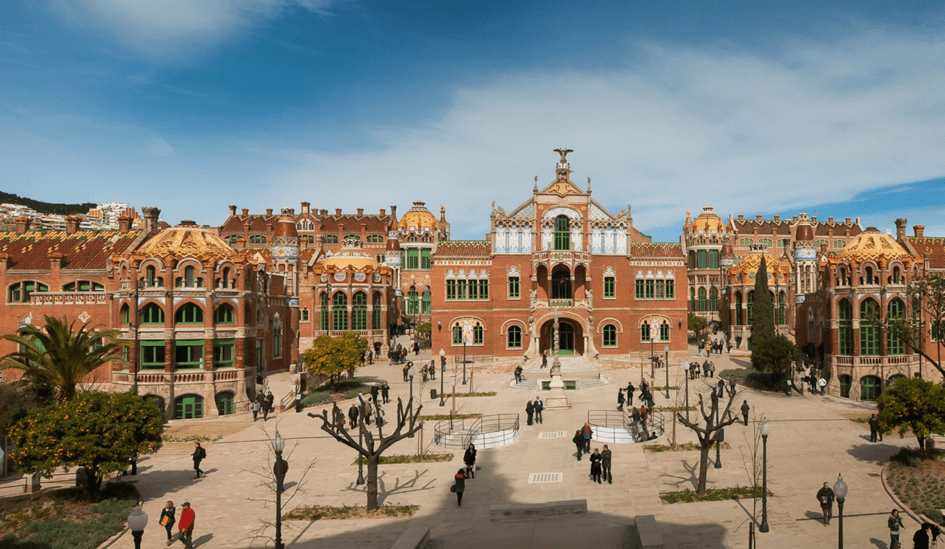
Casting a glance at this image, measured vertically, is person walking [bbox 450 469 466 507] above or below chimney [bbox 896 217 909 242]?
below

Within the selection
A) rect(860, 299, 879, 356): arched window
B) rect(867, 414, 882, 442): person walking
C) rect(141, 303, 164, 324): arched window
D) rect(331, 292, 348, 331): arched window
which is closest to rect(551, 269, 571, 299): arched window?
rect(331, 292, 348, 331): arched window

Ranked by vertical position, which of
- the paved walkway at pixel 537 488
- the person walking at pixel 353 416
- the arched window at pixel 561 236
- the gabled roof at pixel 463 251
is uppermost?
the arched window at pixel 561 236

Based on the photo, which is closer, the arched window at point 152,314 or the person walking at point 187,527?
the person walking at point 187,527

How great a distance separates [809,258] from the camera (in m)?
80.8

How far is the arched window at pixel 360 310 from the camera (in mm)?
69000

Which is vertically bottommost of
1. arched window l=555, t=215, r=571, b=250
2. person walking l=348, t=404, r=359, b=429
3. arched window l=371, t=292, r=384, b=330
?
person walking l=348, t=404, r=359, b=429

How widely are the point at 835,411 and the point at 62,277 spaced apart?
53463 millimetres

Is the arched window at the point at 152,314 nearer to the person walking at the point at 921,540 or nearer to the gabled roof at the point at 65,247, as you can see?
the gabled roof at the point at 65,247

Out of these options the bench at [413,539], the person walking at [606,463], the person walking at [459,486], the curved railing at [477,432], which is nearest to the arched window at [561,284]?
the curved railing at [477,432]

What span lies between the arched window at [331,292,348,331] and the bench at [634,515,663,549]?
52816 millimetres

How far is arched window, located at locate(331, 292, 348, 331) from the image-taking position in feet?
225

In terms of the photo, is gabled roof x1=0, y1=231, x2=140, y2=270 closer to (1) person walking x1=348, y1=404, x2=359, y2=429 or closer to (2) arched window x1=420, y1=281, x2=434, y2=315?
(1) person walking x1=348, y1=404, x2=359, y2=429

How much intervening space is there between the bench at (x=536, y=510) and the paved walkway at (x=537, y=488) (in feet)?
1.31

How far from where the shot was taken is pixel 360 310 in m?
69.1
